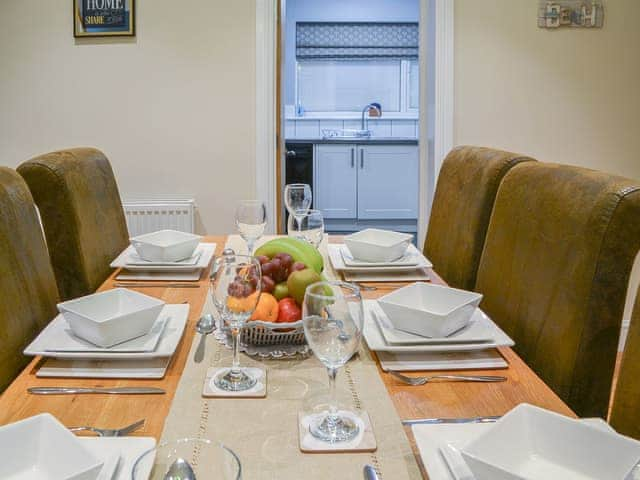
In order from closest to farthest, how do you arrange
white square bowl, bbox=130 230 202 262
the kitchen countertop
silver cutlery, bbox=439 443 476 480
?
silver cutlery, bbox=439 443 476 480, white square bowl, bbox=130 230 202 262, the kitchen countertop

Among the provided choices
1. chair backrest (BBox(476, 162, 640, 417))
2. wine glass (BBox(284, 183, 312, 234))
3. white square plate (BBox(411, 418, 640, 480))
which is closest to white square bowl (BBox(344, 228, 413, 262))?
wine glass (BBox(284, 183, 312, 234))

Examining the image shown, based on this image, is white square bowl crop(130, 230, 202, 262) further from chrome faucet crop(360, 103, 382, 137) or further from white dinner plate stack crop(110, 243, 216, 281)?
chrome faucet crop(360, 103, 382, 137)

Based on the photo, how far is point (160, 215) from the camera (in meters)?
3.27

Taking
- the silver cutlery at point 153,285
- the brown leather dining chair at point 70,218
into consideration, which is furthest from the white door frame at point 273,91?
the silver cutlery at point 153,285

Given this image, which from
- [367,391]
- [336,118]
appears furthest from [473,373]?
[336,118]

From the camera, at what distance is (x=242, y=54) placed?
321 centimetres

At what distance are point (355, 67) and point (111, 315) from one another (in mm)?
5954

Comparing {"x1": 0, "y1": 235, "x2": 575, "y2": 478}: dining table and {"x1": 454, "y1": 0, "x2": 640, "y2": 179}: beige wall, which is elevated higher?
{"x1": 454, "y1": 0, "x2": 640, "y2": 179}: beige wall

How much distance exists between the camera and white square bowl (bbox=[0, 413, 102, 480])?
0.72 metres

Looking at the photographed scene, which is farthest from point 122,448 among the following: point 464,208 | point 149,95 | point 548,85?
point 548,85

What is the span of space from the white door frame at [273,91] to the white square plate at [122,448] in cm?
253

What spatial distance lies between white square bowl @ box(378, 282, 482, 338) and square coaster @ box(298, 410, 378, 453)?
29cm

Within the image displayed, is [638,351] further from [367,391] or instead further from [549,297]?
[367,391]

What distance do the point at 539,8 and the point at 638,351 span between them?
2653 mm
